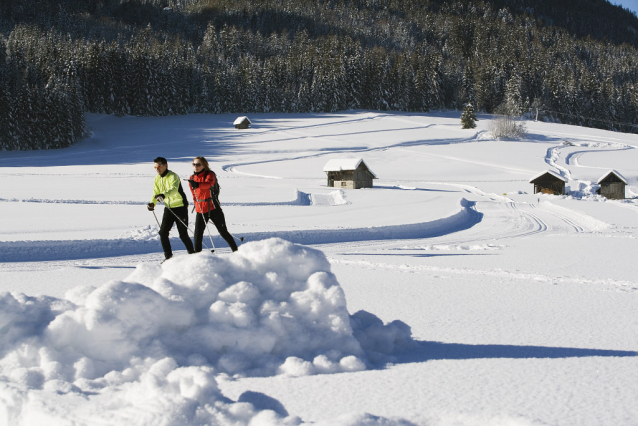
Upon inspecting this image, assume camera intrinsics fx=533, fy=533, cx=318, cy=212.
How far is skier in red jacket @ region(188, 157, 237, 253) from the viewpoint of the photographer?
8305 millimetres

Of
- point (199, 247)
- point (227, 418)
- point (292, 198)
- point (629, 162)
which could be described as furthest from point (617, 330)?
point (629, 162)

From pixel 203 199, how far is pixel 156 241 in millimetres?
5031

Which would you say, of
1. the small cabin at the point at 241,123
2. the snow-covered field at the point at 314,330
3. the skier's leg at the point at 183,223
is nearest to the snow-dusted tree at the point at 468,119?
the small cabin at the point at 241,123

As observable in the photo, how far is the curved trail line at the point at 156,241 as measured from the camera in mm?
11391

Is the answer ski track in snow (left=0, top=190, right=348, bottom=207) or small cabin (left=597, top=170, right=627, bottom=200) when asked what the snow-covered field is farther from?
small cabin (left=597, top=170, right=627, bottom=200)

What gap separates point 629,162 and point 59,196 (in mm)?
57322

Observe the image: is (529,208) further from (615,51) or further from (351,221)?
(615,51)

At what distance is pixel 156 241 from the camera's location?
1293 centimetres

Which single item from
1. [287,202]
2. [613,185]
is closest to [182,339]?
[287,202]

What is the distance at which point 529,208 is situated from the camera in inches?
1155

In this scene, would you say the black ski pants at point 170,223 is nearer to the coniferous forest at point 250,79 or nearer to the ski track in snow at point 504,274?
the ski track in snow at point 504,274

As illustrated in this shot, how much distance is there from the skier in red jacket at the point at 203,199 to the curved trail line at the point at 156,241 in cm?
436

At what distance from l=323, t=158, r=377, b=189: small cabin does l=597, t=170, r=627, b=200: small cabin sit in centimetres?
1787

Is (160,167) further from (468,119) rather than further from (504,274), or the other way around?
(468,119)
